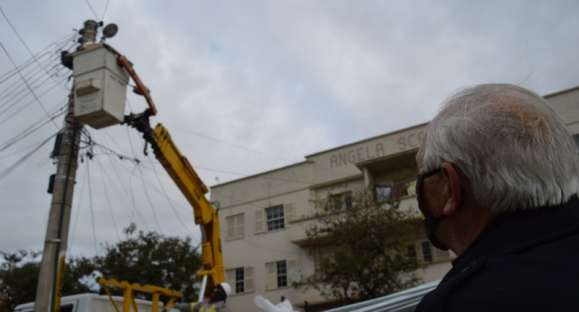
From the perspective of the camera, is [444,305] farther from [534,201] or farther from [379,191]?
[379,191]

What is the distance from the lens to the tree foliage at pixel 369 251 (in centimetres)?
2036

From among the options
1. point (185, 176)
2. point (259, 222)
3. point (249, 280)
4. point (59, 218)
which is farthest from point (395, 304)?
point (259, 222)

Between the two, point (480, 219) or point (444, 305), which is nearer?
point (444, 305)

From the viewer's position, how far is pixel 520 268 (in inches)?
44.8

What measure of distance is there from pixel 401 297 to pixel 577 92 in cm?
2494

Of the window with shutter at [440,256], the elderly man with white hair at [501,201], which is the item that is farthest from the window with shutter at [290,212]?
the elderly man with white hair at [501,201]

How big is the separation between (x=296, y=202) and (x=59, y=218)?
61.1ft

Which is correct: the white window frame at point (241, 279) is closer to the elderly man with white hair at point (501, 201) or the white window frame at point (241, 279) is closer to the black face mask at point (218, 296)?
the black face mask at point (218, 296)

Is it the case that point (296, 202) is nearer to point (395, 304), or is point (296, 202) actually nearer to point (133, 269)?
point (133, 269)

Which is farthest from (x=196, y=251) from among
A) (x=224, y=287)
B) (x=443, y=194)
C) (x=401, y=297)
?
(x=443, y=194)

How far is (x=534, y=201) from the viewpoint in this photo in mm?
1396

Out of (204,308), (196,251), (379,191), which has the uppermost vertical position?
(379,191)

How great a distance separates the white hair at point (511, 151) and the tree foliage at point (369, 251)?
63.5 feet

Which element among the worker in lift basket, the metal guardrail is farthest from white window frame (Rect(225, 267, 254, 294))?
the metal guardrail
